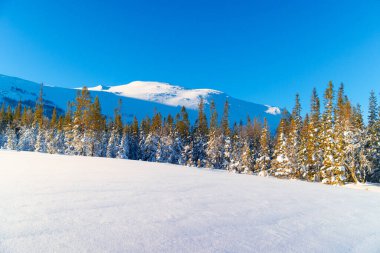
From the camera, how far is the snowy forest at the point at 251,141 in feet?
106

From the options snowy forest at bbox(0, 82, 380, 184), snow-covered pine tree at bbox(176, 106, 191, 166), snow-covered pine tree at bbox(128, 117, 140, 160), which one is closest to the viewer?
snowy forest at bbox(0, 82, 380, 184)

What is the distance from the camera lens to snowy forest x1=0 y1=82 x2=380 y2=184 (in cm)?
3222

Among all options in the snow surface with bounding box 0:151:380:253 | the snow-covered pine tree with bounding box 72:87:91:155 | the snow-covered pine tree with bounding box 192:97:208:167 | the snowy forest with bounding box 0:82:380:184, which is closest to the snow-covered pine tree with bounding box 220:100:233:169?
the snowy forest with bounding box 0:82:380:184

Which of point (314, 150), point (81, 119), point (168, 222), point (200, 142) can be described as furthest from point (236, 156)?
point (168, 222)

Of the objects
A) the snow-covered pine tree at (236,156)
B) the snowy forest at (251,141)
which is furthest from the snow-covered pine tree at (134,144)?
the snow-covered pine tree at (236,156)

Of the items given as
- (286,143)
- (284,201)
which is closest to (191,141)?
(286,143)

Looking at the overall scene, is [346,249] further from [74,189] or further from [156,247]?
[74,189]

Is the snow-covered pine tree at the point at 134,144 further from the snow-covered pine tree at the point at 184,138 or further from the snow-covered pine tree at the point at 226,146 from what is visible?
the snow-covered pine tree at the point at 226,146

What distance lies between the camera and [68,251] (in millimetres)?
2459

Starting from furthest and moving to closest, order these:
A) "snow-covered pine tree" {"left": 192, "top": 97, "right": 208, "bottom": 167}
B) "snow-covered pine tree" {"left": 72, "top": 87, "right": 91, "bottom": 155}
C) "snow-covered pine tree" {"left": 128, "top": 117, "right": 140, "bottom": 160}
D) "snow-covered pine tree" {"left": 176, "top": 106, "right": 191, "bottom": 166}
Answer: "snow-covered pine tree" {"left": 128, "top": 117, "right": 140, "bottom": 160}
"snow-covered pine tree" {"left": 192, "top": 97, "right": 208, "bottom": 167}
"snow-covered pine tree" {"left": 176, "top": 106, "right": 191, "bottom": 166}
"snow-covered pine tree" {"left": 72, "top": 87, "right": 91, "bottom": 155}

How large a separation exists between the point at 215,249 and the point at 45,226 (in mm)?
2164

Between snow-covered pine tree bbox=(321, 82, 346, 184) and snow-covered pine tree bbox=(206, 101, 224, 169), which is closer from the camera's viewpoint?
snow-covered pine tree bbox=(321, 82, 346, 184)

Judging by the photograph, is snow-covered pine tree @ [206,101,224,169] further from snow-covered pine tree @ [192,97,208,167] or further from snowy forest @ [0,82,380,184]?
snow-covered pine tree @ [192,97,208,167]

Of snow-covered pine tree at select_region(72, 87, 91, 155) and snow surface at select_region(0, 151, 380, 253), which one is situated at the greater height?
snow-covered pine tree at select_region(72, 87, 91, 155)
